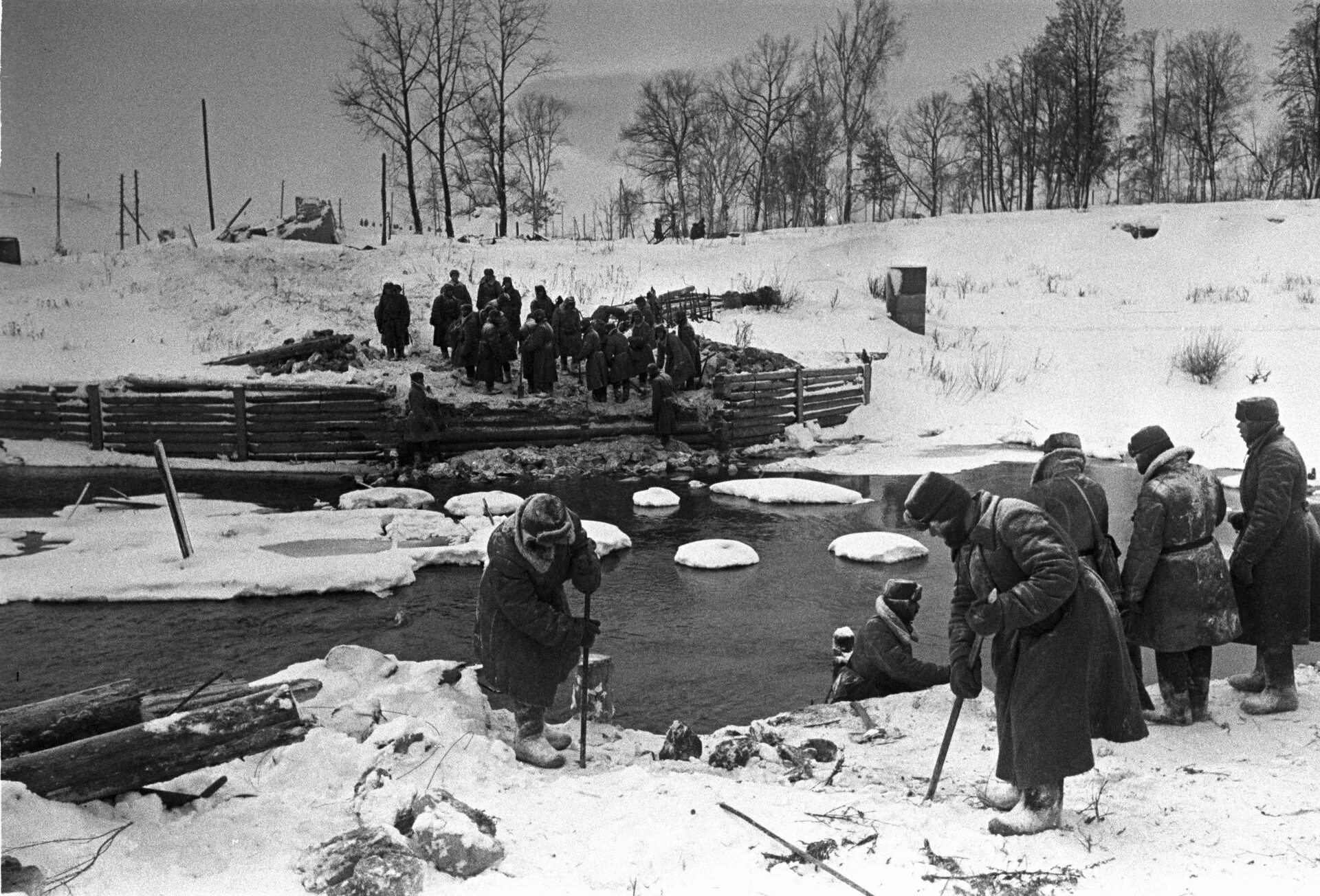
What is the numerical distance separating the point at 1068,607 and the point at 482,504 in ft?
33.5

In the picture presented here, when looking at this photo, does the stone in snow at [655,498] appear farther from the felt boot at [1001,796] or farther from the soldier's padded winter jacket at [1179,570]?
the felt boot at [1001,796]

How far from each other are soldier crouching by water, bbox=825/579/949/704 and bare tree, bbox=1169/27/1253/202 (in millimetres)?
18856

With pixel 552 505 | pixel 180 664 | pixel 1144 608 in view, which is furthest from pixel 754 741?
pixel 180 664

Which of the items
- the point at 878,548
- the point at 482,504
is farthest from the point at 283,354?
the point at 878,548

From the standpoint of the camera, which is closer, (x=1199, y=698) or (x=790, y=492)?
(x=1199, y=698)

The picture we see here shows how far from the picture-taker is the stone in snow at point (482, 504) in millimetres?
13172

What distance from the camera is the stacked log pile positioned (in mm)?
18562

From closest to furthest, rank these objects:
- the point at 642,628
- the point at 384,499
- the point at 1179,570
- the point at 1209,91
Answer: the point at 1179,570 → the point at 642,628 → the point at 384,499 → the point at 1209,91

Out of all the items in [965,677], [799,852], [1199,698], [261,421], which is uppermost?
[261,421]

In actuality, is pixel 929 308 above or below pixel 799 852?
above

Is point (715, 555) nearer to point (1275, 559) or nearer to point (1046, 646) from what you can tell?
point (1275, 559)

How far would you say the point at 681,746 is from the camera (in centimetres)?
558

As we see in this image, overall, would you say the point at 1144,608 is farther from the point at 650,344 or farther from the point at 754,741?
the point at 650,344

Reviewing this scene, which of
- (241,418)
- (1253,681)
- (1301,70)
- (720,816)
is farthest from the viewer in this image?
(1301,70)
